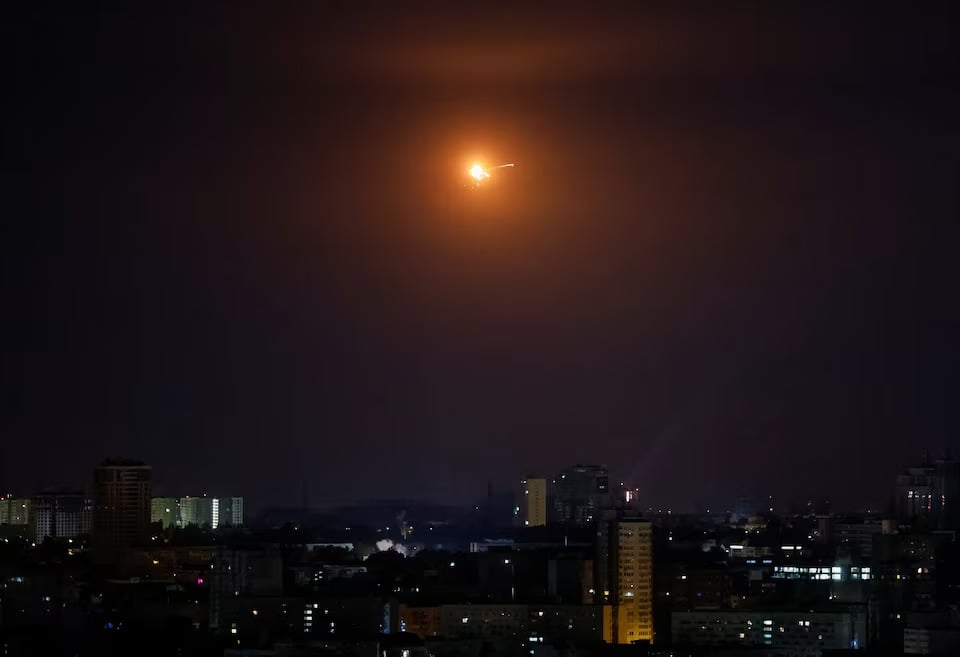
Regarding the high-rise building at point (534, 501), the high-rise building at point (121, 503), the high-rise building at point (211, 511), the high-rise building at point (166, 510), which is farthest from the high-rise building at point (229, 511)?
the high-rise building at point (121, 503)

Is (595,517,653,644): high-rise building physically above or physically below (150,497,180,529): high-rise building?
below

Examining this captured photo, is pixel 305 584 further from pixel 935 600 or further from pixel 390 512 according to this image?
pixel 390 512

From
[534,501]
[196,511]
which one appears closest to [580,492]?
[534,501]

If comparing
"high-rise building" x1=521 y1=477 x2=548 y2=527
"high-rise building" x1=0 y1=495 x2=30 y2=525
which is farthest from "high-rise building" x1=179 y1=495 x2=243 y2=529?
"high-rise building" x1=521 y1=477 x2=548 y2=527

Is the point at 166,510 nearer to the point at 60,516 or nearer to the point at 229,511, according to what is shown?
the point at 60,516

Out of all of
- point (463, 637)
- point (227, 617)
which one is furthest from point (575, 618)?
point (227, 617)

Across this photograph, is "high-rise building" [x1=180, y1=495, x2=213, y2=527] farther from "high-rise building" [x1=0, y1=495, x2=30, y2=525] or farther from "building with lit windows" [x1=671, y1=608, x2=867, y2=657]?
"building with lit windows" [x1=671, y1=608, x2=867, y2=657]

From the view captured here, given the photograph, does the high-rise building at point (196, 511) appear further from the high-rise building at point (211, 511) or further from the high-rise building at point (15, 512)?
the high-rise building at point (15, 512)
